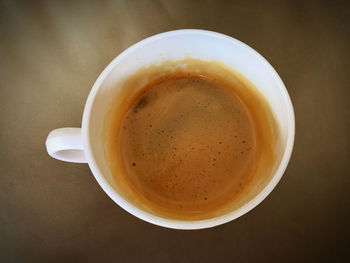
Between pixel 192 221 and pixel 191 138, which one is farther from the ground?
pixel 191 138

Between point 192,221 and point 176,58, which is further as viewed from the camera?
point 176,58

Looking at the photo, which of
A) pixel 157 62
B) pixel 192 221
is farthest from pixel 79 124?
pixel 192 221

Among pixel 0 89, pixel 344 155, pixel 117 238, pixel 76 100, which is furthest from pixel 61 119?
pixel 344 155

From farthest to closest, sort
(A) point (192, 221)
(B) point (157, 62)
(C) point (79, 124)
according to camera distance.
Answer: (C) point (79, 124)
(B) point (157, 62)
(A) point (192, 221)

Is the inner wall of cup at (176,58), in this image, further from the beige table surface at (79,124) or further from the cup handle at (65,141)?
the beige table surface at (79,124)

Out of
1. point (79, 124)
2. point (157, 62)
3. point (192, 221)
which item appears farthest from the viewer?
point (79, 124)

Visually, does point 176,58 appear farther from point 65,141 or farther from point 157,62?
point 65,141

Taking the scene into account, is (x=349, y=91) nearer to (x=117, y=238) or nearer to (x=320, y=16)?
(x=320, y=16)

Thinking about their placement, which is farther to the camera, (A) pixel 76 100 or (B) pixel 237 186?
(A) pixel 76 100
